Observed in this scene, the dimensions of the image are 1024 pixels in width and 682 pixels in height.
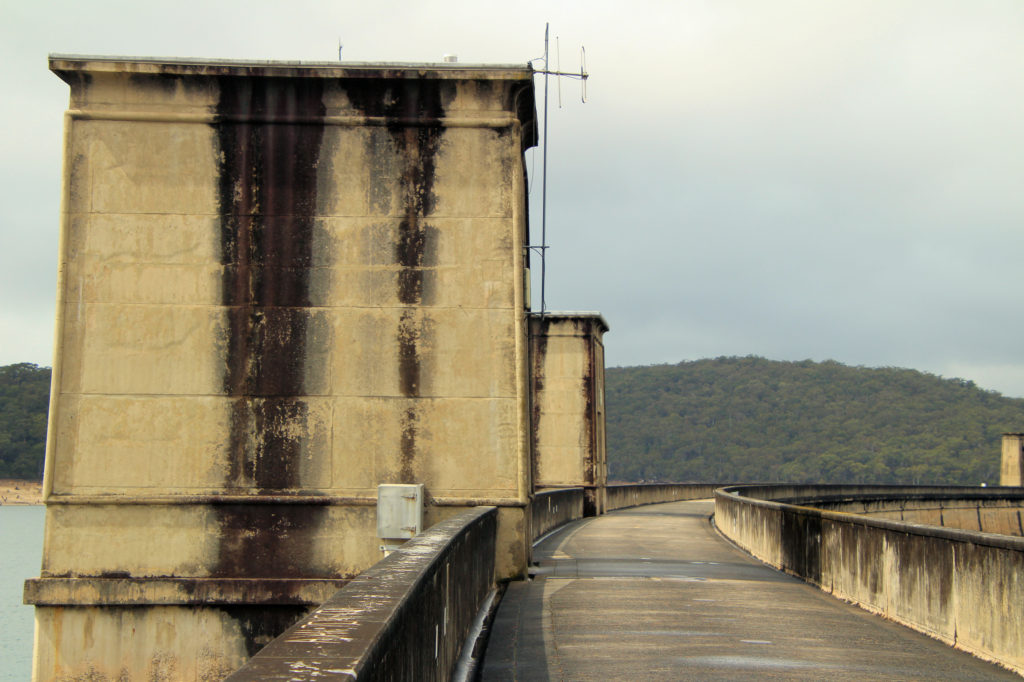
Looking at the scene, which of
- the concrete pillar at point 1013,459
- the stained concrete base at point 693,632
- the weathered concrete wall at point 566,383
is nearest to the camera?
the stained concrete base at point 693,632

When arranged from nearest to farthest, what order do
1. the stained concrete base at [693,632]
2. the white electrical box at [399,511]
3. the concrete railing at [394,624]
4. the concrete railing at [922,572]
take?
the concrete railing at [394,624]
the stained concrete base at [693,632]
the concrete railing at [922,572]
the white electrical box at [399,511]

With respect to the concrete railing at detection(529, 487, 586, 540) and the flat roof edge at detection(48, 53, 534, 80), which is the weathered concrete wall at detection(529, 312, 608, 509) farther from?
the flat roof edge at detection(48, 53, 534, 80)

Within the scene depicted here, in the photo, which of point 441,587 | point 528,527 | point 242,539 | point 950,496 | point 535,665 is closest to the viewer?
point 441,587

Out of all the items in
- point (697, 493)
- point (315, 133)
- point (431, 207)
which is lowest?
point (697, 493)

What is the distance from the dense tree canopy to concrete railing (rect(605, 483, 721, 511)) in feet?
400

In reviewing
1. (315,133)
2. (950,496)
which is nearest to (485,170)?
(315,133)

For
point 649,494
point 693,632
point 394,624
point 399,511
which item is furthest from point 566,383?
point 394,624

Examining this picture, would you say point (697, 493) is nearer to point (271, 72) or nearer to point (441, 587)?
point (271, 72)

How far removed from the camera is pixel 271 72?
14969mm

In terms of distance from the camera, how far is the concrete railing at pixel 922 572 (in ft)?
30.8

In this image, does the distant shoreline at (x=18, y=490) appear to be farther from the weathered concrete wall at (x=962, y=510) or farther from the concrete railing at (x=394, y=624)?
the concrete railing at (x=394, y=624)

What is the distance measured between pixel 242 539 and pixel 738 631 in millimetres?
6834

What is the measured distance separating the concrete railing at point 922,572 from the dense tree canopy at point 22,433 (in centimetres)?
15809

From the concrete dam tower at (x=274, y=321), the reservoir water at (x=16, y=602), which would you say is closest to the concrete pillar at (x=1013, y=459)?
the reservoir water at (x=16, y=602)
